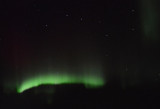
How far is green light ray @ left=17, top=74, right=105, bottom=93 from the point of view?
2.07m

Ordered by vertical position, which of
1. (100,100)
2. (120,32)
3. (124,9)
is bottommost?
(100,100)

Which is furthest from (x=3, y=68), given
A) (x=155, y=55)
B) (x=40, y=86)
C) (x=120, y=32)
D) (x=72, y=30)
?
(x=155, y=55)

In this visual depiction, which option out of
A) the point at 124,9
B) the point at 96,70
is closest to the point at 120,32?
the point at 124,9

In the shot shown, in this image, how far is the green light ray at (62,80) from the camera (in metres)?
2.07

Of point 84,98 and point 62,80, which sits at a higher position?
point 62,80

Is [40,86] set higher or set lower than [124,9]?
lower

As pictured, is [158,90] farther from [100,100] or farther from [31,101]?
[31,101]

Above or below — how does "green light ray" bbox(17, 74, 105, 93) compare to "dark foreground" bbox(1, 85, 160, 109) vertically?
above

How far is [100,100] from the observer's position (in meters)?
2.03

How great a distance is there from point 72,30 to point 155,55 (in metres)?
0.55

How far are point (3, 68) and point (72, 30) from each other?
1.70ft

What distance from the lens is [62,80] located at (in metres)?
2.08

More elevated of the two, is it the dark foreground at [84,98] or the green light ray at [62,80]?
the green light ray at [62,80]

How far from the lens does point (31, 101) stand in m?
2.07
